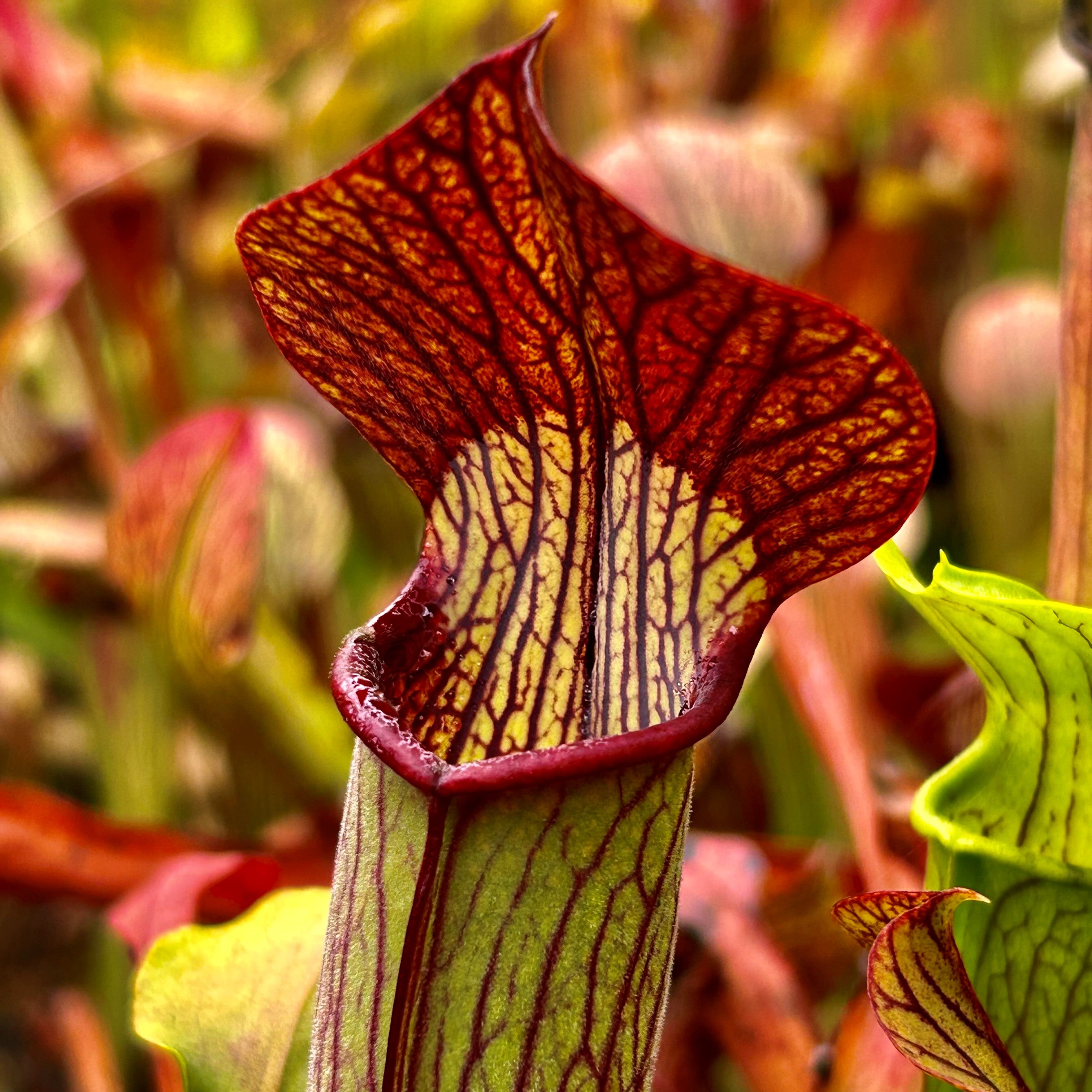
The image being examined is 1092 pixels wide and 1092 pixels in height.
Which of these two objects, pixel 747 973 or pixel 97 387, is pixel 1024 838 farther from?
pixel 97 387

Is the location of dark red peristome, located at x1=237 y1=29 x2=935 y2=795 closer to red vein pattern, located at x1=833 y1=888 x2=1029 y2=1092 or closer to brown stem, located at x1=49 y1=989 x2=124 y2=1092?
red vein pattern, located at x1=833 y1=888 x2=1029 y2=1092

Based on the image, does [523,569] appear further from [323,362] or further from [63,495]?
[63,495]

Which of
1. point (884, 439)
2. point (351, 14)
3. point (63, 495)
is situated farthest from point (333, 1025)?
point (63, 495)

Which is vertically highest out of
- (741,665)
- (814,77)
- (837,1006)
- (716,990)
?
(814,77)

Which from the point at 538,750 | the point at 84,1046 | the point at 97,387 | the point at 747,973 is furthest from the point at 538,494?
the point at 97,387

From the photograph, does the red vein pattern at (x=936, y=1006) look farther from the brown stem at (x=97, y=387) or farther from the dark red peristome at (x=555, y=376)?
the brown stem at (x=97, y=387)

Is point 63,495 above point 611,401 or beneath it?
beneath
